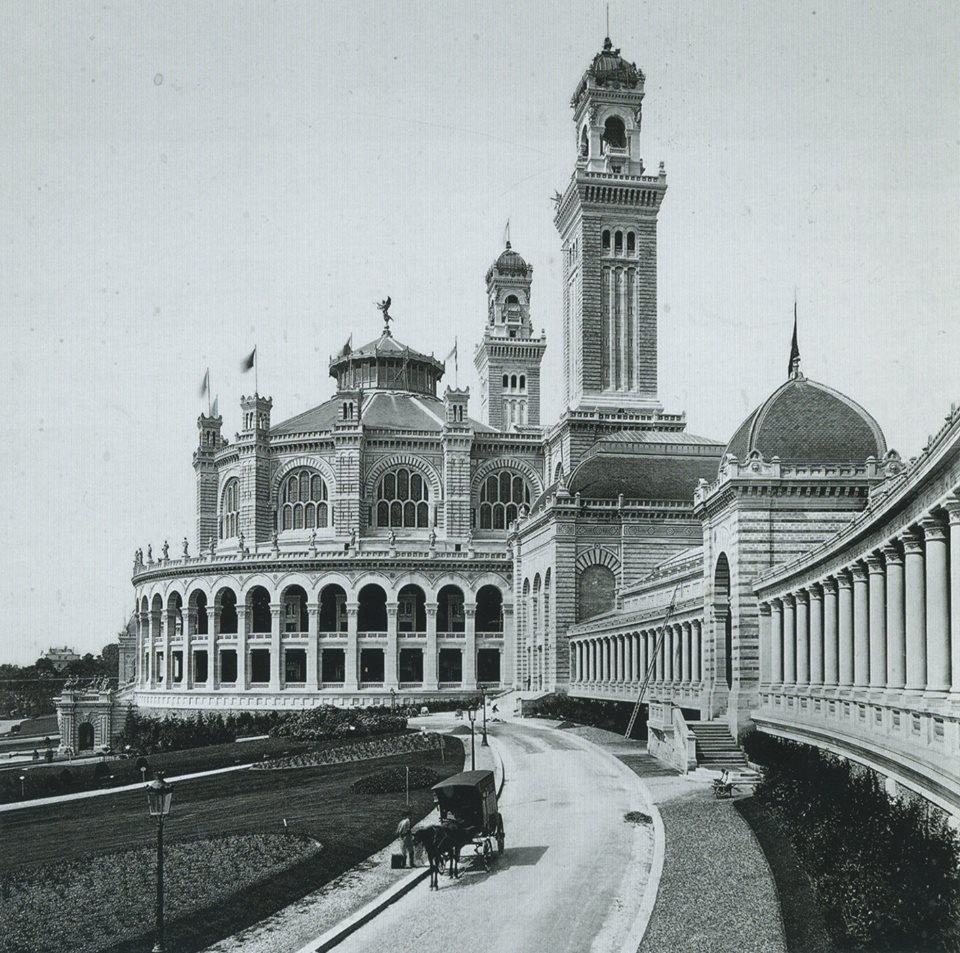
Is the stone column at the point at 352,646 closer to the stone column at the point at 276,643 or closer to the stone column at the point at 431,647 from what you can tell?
the stone column at the point at 431,647

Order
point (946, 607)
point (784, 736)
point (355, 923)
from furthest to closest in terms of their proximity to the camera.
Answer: point (784, 736) → point (946, 607) → point (355, 923)

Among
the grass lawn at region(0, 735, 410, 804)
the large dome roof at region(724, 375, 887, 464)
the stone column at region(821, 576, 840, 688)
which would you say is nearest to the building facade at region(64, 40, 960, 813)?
the large dome roof at region(724, 375, 887, 464)

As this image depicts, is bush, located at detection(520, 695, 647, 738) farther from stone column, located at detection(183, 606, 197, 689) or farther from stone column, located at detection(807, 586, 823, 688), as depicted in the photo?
stone column, located at detection(183, 606, 197, 689)

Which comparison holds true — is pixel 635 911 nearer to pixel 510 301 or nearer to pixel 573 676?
pixel 573 676

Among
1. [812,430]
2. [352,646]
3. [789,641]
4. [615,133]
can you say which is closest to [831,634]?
[789,641]

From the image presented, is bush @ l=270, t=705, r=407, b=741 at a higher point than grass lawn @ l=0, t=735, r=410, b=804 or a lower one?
higher

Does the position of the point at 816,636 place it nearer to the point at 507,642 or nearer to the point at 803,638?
the point at 803,638

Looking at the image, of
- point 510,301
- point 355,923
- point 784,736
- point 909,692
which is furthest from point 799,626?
point 510,301
